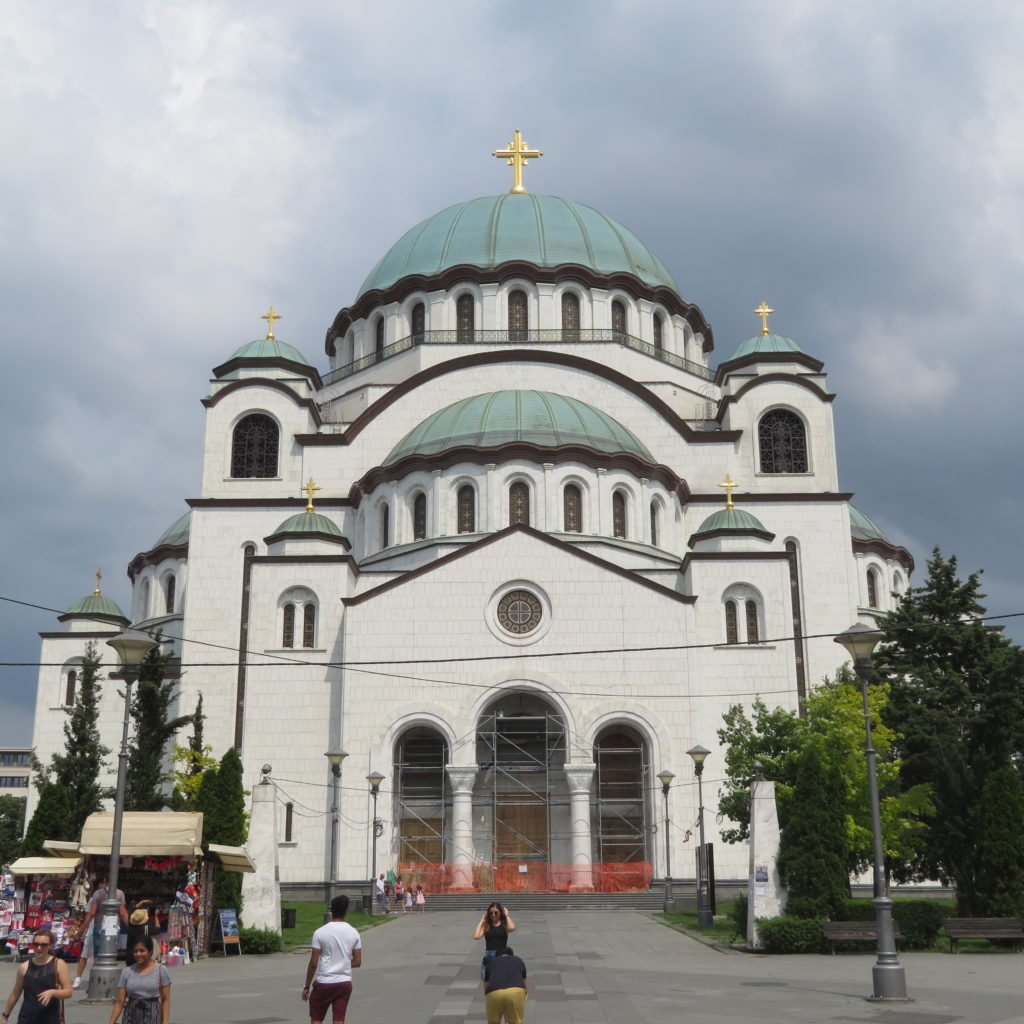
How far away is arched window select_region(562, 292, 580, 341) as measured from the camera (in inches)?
1895

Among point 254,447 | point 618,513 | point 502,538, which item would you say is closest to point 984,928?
point 502,538

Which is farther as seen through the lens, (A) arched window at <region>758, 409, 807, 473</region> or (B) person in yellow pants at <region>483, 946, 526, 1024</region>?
(A) arched window at <region>758, 409, 807, 473</region>

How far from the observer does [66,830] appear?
25.2 metres

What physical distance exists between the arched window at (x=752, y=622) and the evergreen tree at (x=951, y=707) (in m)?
4.18

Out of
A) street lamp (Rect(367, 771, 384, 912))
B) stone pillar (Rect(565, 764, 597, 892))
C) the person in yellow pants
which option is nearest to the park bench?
the person in yellow pants

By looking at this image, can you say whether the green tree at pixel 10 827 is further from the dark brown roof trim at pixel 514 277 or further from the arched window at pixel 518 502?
the dark brown roof trim at pixel 514 277

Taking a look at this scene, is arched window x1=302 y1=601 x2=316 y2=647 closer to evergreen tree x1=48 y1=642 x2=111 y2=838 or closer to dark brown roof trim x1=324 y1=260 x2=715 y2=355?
evergreen tree x1=48 y1=642 x2=111 y2=838

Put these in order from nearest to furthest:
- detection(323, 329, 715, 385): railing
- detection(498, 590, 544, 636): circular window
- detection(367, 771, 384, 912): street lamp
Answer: detection(367, 771, 384, 912): street lamp, detection(498, 590, 544, 636): circular window, detection(323, 329, 715, 385): railing

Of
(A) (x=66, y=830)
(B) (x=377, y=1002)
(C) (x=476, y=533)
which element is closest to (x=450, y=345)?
(C) (x=476, y=533)

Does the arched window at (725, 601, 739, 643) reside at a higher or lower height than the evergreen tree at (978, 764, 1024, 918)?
higher

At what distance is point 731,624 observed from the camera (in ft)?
126

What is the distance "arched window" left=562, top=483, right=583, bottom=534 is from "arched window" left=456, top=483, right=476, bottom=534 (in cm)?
299

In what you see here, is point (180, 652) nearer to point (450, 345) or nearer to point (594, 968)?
point (450, 345)

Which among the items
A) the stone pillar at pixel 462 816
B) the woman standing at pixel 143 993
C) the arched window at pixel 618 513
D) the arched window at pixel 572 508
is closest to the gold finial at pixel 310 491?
the arched window at pixel 572 508
